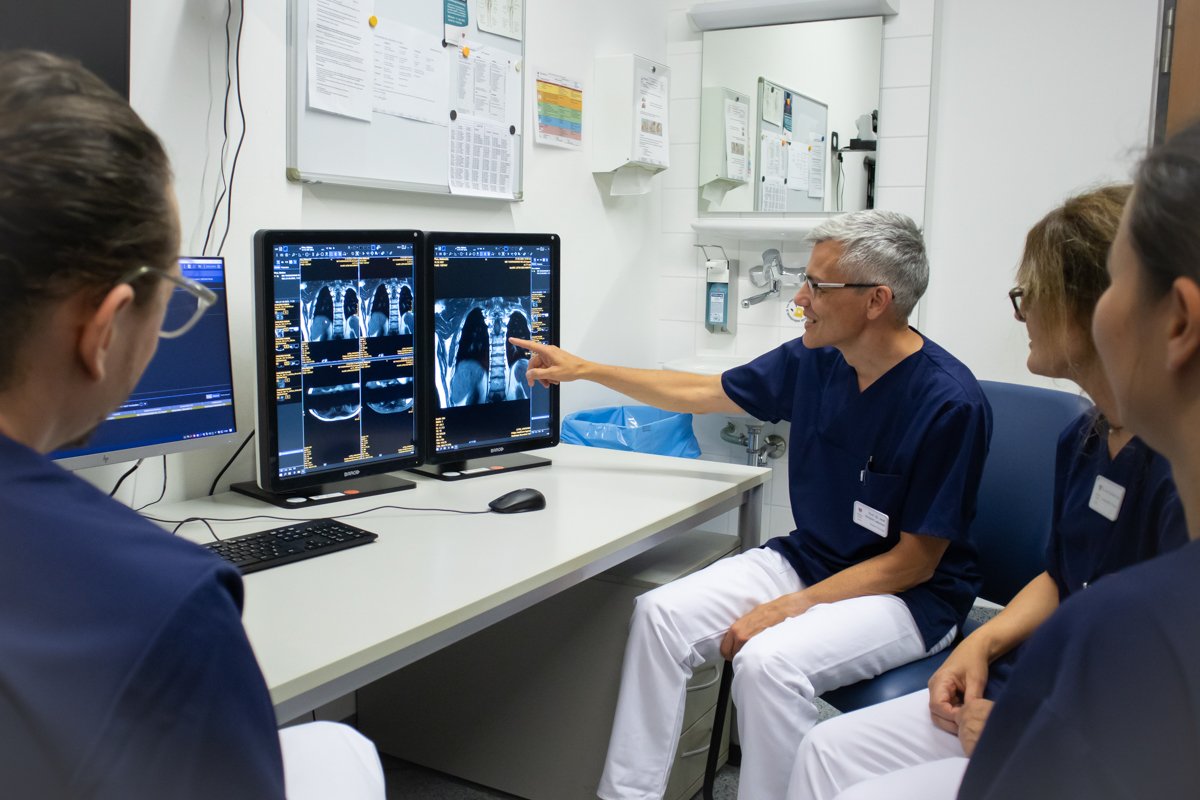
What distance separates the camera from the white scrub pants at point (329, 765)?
1182 mm

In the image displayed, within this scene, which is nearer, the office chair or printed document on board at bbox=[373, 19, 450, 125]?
the office chair

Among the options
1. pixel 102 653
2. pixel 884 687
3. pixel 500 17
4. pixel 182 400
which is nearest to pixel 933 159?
pixel 500 17

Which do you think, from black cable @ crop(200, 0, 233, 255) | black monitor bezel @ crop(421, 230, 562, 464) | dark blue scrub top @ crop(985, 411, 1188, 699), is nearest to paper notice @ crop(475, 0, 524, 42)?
black monitor bezel @ crop(421, 230, 562, 464)

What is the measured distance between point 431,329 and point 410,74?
678mm

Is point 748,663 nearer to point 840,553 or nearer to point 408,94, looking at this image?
point 840,553

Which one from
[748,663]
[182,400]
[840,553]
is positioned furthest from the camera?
[840,553]

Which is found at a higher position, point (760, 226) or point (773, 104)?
point (773, 104)

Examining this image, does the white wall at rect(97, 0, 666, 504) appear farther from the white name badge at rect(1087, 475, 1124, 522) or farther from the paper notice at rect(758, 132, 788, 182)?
the white name badge at rect(1087, 475, 1124, 522)

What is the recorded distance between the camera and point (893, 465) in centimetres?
204

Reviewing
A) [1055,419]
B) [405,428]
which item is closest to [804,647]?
[1055,419]

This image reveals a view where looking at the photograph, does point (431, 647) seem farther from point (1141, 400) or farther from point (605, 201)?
point (605, 201)

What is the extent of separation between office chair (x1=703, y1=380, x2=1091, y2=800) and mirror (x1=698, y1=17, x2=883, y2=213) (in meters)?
1.54

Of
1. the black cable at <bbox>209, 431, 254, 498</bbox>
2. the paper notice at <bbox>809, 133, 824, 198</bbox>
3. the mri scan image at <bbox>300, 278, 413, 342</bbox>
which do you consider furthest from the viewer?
the paper notice at <bbox>809, 133, 824, 198</bbox>

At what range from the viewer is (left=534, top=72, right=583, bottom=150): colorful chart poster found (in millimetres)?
2971
